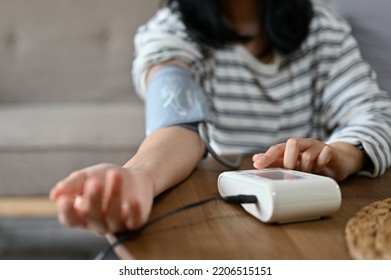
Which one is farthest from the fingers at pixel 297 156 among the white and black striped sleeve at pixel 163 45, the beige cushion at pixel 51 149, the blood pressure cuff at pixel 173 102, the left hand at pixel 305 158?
the beige cushion at pixel 51 149

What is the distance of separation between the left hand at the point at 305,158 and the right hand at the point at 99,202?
17 cm

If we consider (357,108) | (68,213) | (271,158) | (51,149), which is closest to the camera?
(68,213)

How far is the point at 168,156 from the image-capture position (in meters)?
0.49

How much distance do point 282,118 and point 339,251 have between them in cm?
49

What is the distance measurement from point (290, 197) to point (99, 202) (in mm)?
141

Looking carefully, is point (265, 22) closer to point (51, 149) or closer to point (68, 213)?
point (51, 149)

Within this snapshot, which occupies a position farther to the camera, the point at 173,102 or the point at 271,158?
the point at 173,102

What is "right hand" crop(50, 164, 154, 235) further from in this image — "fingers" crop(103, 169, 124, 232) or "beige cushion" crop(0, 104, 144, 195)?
"beige cushion" crop(0, 104, 144, 195)

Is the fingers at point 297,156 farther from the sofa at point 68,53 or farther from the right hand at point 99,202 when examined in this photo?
the sofa at point 68,53

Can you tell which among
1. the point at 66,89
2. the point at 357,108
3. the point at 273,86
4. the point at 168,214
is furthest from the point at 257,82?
the point at 66,89

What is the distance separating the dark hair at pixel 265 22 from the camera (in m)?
0.77

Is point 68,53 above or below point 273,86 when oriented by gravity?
above

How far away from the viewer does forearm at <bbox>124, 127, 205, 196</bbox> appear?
0.44 m
